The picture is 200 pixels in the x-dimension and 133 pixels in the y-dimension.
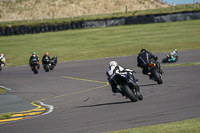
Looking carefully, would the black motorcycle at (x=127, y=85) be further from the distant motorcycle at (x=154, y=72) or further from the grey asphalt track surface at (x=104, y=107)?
the distant motorcycle at (x=154, y=72)

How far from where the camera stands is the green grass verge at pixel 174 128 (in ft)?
20.5

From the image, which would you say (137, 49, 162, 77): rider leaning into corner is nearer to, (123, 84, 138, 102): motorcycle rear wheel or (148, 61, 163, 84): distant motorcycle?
(148, 61, 163, 84): distant motorcycle

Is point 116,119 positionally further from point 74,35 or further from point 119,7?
point 119,7

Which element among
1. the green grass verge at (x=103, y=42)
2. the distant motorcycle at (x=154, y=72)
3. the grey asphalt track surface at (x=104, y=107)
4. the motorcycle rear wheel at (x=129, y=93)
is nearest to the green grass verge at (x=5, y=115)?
the grey asphalt track surface at (x=104, y=107)

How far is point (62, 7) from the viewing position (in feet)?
263

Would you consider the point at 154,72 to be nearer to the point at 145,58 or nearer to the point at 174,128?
the point at 145,58

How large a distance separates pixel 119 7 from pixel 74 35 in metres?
34.1

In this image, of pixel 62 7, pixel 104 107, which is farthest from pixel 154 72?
pixel 62 7

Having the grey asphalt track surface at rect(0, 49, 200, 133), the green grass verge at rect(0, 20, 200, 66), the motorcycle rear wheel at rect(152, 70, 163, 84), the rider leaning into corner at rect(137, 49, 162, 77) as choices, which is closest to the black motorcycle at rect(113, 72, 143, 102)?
the grey asphalt track surface at rect(0, 49, 200, 133)

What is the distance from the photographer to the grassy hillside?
257ft

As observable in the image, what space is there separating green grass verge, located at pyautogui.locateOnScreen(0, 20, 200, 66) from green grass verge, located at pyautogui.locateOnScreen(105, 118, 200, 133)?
24.9 meters

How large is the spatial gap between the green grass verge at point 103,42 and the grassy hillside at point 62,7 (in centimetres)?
3218

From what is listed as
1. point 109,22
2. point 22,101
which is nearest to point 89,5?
point 109,22

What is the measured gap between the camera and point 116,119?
805 centimetres
